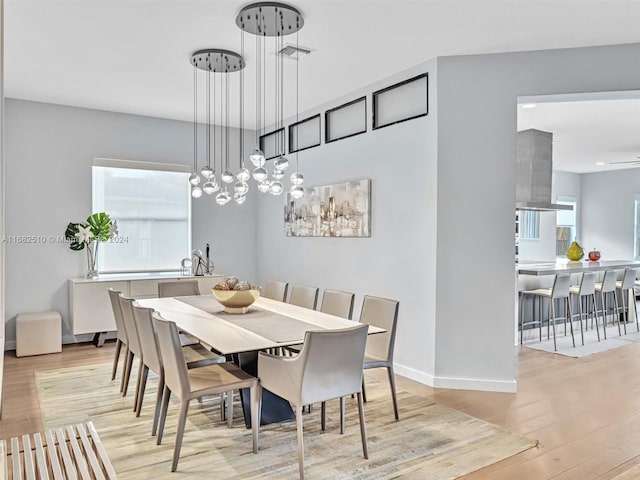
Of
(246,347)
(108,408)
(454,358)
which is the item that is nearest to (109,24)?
(246,347)

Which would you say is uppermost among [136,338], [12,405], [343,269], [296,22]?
[296,22]

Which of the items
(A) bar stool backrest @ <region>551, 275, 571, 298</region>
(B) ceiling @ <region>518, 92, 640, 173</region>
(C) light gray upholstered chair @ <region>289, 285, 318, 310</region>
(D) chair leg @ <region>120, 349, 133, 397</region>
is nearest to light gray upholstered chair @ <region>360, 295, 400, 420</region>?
(C) light gray upholstered chair @ <region>289, 285, 318, 310</region>

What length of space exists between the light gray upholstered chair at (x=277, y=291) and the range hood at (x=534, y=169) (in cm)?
307

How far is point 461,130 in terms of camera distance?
13.2 ft

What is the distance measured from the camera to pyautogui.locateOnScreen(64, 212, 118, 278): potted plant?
5.50 m

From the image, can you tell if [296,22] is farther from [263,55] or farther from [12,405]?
[12,405]

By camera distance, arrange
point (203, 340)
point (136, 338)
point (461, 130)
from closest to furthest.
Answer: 1. point (203, 340)
2. point (136, 338)
3. point (461, 130)

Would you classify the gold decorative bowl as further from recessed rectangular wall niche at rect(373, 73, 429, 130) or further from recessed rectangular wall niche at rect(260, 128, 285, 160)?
recessed rectangular wall niche at rect(260, 128, 285, 160)

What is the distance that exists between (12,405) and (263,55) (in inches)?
135

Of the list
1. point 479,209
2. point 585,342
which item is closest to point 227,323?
point 479,209

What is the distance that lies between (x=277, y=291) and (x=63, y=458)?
2975 millimetres

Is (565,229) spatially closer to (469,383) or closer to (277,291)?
(469,383)

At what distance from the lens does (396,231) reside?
14.9ft

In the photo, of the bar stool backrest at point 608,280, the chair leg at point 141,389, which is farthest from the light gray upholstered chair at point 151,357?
the bar stool backrest at point 608,280
